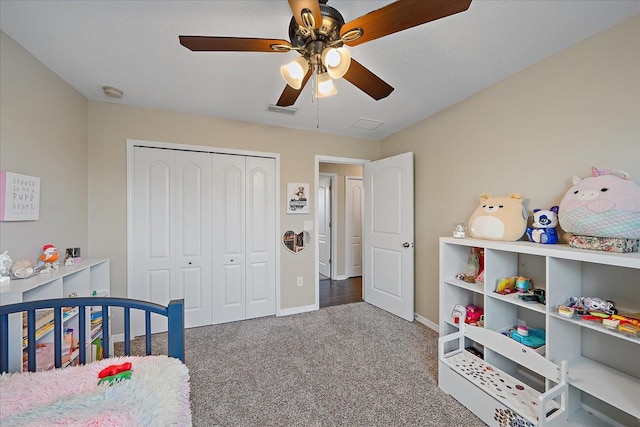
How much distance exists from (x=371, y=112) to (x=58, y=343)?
2.81 meters

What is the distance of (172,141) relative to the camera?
2641 mm

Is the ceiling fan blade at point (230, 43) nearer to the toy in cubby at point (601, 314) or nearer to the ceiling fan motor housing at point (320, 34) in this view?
the ceiling fan motor housing at point (320, 34)

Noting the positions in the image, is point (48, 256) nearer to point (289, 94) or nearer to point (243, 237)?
point (243, 237)

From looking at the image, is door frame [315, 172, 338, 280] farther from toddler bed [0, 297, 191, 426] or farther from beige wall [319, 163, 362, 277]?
toddler bed [0, 297, 191, 426]

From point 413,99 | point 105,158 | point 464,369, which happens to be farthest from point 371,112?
point 105,158

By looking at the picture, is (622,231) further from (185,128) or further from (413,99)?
(185,128)

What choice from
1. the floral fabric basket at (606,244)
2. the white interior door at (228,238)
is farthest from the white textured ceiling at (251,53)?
the floral fabric basket at (606,244)

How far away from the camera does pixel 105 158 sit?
243cm

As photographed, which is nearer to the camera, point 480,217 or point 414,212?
point 480,217

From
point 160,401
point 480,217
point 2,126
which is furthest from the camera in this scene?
point 480,217

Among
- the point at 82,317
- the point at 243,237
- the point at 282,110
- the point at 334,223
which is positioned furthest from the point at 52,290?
the point at 334,223

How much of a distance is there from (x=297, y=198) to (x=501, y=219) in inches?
81.4

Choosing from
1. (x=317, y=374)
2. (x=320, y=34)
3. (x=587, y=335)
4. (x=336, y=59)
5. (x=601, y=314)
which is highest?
(x=320, y=34)

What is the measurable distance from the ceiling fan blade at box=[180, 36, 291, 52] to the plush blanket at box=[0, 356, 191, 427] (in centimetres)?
140
